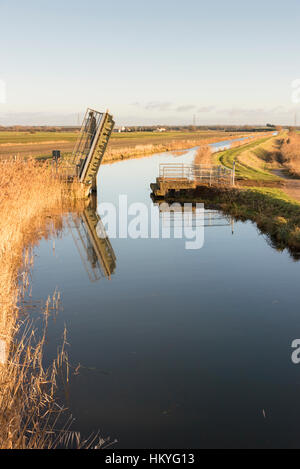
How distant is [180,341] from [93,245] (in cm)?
990

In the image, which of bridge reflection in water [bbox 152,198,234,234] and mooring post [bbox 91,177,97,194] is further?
mooring post [bbox 91,177,97,194]

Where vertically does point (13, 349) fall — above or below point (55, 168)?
below

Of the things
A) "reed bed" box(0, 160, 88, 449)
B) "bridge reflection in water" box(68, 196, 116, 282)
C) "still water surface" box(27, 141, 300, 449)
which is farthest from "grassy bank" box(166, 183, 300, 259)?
"reed bed" box(0, 160, 88, 449)

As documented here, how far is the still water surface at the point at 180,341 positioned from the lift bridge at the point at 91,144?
33.3 ft

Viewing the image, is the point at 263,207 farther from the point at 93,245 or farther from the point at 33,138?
the point at 33,138

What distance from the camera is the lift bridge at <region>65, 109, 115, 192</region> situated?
27.6 m

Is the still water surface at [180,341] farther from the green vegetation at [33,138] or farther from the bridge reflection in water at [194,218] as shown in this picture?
the green vegetation at [33,138]

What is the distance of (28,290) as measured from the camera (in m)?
13.6

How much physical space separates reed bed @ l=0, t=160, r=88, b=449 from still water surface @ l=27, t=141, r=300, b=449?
0.51 m

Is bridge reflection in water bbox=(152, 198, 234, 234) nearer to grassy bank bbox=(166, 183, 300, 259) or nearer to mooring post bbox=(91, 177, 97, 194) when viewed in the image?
grassy bank bbox=(166, 183, 300, 259)

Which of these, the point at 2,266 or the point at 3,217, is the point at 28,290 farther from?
the point at 3,217
